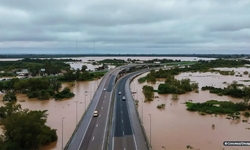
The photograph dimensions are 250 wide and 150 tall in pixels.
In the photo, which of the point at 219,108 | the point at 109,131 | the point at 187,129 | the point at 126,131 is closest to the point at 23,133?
the point at 109,131

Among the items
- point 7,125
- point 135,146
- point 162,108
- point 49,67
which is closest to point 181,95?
point 162,108

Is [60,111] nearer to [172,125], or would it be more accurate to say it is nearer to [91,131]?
[91,131]

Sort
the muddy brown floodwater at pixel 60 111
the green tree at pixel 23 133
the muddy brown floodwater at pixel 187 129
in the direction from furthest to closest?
the muddy brown floodwater at pixel 60 111 → the muddy brown floodwater at pixel 187 129 → the green tree at pixel 23 133

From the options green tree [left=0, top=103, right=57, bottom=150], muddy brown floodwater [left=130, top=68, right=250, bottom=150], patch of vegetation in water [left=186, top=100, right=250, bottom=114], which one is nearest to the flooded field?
muddy brown floodwater [left=130, top=68, right=250, bottom=150]

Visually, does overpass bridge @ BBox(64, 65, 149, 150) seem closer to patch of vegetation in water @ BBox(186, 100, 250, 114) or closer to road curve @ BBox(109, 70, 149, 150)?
road curve @ BBox(109, 70, 149, 150)

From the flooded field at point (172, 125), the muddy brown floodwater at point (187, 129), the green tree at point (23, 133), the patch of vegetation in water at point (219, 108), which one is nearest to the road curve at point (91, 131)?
the flooded field at point (172, 125)

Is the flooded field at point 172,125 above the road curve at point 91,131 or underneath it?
underneath

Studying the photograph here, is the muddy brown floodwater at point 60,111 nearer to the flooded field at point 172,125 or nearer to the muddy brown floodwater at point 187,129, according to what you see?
the flooded field at point 172,125

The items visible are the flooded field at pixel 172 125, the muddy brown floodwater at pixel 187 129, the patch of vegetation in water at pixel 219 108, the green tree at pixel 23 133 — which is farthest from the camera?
the patch of vegetation in water at pixel 219 108

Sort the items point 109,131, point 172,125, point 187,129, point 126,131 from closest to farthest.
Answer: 1. point 109,131
2. point 126,131
3. point 187,129
4. point 172,125

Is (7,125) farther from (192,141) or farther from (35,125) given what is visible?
(192,141)

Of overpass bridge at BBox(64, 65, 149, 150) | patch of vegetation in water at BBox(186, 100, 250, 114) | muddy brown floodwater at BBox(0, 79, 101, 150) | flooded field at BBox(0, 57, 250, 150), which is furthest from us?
patch of vegetation in water at BBox(186, 100, 250, 114)

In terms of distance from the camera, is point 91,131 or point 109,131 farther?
point 91,131
